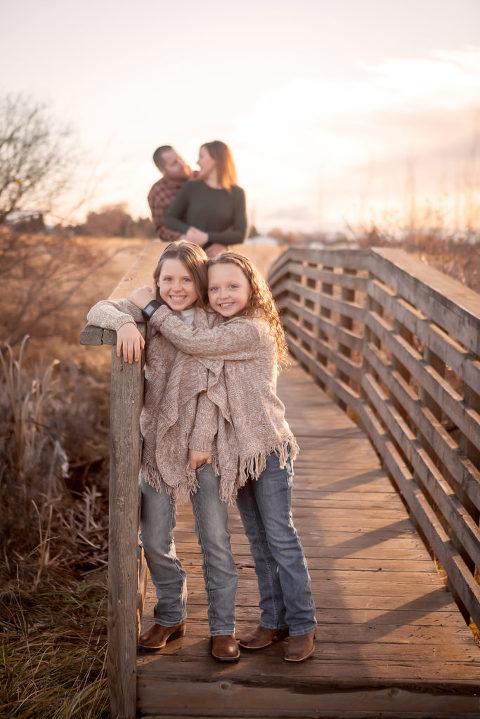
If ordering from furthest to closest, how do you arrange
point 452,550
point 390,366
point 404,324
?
point 390,366 → point 404,324 → point 452,550

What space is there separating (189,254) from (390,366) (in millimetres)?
2578

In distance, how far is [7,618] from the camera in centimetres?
378

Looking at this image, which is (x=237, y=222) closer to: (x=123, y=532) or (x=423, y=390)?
(x=423, y=390)

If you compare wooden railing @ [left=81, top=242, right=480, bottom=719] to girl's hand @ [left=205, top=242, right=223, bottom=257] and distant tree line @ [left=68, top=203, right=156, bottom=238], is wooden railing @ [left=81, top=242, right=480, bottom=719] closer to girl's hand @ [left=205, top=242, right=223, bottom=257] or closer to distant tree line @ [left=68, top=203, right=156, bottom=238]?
girl's hand @ [left=205, top=242, right=223, bottom=257]

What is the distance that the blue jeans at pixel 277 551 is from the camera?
9.03 feet

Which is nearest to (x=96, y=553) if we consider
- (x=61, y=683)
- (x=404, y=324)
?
(x=61, y=683)

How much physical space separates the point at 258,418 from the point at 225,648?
2.74 feet

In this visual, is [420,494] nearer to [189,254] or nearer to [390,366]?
[390,366]

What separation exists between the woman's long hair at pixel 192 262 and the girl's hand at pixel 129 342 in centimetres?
33

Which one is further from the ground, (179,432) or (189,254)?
(189,254)

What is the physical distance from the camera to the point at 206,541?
2.71 metres

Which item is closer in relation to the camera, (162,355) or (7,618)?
(162,355)

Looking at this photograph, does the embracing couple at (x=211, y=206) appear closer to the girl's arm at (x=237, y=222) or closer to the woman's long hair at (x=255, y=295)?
the girl's arm at (x=237, y=222)

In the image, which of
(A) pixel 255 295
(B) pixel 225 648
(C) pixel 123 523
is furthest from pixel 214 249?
(B) pixel 225 648
